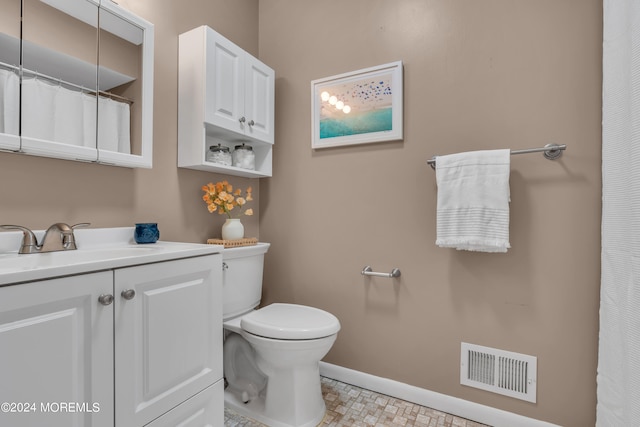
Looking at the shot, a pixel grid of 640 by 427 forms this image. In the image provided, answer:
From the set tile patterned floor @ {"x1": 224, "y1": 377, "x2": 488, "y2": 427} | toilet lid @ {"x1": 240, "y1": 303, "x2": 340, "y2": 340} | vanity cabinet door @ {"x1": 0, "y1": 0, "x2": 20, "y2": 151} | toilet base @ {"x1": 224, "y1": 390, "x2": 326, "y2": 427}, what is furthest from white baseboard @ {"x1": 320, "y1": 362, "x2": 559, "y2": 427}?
vanity cabinet door @ {"x1": 0, "y1": 0, "x2": 20, "y2": 151}

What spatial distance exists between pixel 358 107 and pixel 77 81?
132 centimetres

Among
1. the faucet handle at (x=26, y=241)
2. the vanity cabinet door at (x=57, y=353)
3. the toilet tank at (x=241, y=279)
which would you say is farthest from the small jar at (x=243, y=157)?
the vanity cabinet door at (x=57, y=353)

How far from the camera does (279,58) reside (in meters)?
2.10

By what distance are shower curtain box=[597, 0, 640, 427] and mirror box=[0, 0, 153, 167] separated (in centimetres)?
181

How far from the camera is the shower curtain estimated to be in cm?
95

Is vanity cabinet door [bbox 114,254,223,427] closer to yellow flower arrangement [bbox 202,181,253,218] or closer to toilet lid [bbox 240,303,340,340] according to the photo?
toilet lid [bbox 240,303,340,340]

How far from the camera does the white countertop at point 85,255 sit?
0.72 m

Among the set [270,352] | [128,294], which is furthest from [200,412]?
[128,294]

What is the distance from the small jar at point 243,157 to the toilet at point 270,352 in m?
0.50

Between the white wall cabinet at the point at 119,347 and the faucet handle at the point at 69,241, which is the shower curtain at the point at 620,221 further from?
the faucet handle at the point at 69,241

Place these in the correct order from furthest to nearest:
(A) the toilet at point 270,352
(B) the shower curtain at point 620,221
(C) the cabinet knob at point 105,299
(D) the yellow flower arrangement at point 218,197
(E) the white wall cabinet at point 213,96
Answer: (D) the yellow flower arrangement at point 218,197, (E) the white wall cabinet at point 213,96, (A) the toilet at point 270,352, (B) the shower curtain at point 620,221, (C) the cabinet knob at point 105,299

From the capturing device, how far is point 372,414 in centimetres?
154

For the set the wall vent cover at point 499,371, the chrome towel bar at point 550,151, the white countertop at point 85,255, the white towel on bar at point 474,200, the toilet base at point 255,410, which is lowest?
the toilet base at point 255,410

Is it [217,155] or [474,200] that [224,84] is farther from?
[474,200]
